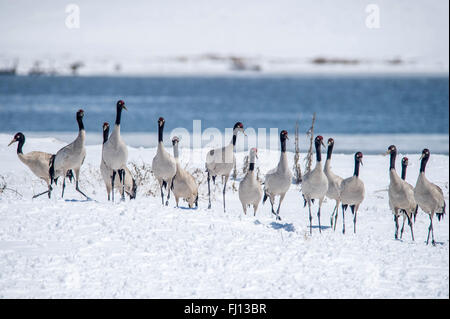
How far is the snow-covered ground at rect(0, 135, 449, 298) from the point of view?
6961 mm

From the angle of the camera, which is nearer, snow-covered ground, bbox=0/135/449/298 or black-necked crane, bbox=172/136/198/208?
snow-covered ground, bbox=0/135/449/298

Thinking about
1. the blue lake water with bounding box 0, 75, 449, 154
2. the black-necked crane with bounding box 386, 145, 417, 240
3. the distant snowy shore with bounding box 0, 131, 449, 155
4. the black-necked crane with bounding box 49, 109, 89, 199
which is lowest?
the black-necked crane with bounding box 386, 145, 417, 240

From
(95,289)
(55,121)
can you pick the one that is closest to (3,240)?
(95,289)

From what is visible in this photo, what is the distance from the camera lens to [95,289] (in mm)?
6793

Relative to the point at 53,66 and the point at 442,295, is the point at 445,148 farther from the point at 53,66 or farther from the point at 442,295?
the point at 53,66

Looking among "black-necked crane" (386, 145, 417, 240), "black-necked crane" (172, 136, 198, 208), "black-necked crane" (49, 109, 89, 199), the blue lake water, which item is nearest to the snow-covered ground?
"black-necked crane" (386, 145, 417, 240)

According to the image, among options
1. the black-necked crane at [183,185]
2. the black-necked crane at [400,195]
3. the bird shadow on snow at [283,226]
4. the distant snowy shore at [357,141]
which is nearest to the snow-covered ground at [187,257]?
the bird shadow on snow at [283,226]

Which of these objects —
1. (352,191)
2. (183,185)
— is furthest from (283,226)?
(183,185)

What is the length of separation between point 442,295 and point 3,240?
5297 millimetres

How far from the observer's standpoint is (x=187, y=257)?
25.5 feet

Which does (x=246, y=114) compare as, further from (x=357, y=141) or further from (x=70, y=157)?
(x=70, y=157)

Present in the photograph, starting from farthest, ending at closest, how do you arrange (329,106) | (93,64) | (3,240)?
A: (93,64), (329,106), (3,240)

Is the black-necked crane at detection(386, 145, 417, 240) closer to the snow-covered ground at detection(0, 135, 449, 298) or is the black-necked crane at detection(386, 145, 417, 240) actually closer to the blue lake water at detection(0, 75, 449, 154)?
the snow-covered ground at detection(0, 135, 449, 298)

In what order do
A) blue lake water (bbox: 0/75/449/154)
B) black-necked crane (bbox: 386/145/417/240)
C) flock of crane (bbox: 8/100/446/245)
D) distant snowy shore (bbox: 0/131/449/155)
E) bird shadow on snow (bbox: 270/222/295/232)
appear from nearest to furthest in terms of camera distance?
bird shadow on snow (bbox: 270/222/295/232) < flock of crane (bbox: 8/100/446/245) < black-necked crane (bbox: 386/145/417/240) < distant snowy shore (bbox: 0/131/449/155) < blue lake water (bbox: 0/75/449/154)
